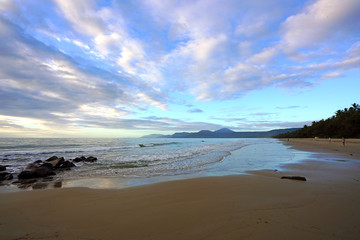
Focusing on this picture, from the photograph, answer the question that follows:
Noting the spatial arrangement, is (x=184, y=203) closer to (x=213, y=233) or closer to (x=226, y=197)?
(x=226, y=197)

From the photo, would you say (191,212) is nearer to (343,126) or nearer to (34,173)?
(34,173)

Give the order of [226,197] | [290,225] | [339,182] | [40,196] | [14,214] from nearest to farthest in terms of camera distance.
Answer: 1. [290,225]
2. [14,214]
3. [226,197]
4. [40,196]
5. [339,182]

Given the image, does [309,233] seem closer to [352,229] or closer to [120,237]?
[352,229]

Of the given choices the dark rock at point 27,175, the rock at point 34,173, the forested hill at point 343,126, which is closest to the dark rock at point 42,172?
the rock at point 34,173

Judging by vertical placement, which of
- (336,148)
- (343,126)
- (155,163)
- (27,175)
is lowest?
(155,163)

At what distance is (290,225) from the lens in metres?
3.48

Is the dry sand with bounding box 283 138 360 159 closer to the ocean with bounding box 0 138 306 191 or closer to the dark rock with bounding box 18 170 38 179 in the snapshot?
the ocean with bounding box 0 138 306 191


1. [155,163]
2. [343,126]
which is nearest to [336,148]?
[155,163]

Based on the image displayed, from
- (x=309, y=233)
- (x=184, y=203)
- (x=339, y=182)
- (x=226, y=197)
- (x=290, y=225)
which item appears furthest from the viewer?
(x=339, y=182)

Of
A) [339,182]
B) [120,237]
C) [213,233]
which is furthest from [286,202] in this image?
[120,237]

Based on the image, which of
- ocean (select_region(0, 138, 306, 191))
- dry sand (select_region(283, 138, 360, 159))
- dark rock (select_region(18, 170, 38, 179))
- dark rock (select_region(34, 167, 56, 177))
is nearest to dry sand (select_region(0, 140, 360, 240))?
ocean (select_region(0, 138, 306, 191))

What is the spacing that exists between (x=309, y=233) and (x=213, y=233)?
1770mm

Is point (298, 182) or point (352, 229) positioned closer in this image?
point (352, 229)

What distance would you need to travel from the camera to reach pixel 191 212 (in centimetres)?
433
